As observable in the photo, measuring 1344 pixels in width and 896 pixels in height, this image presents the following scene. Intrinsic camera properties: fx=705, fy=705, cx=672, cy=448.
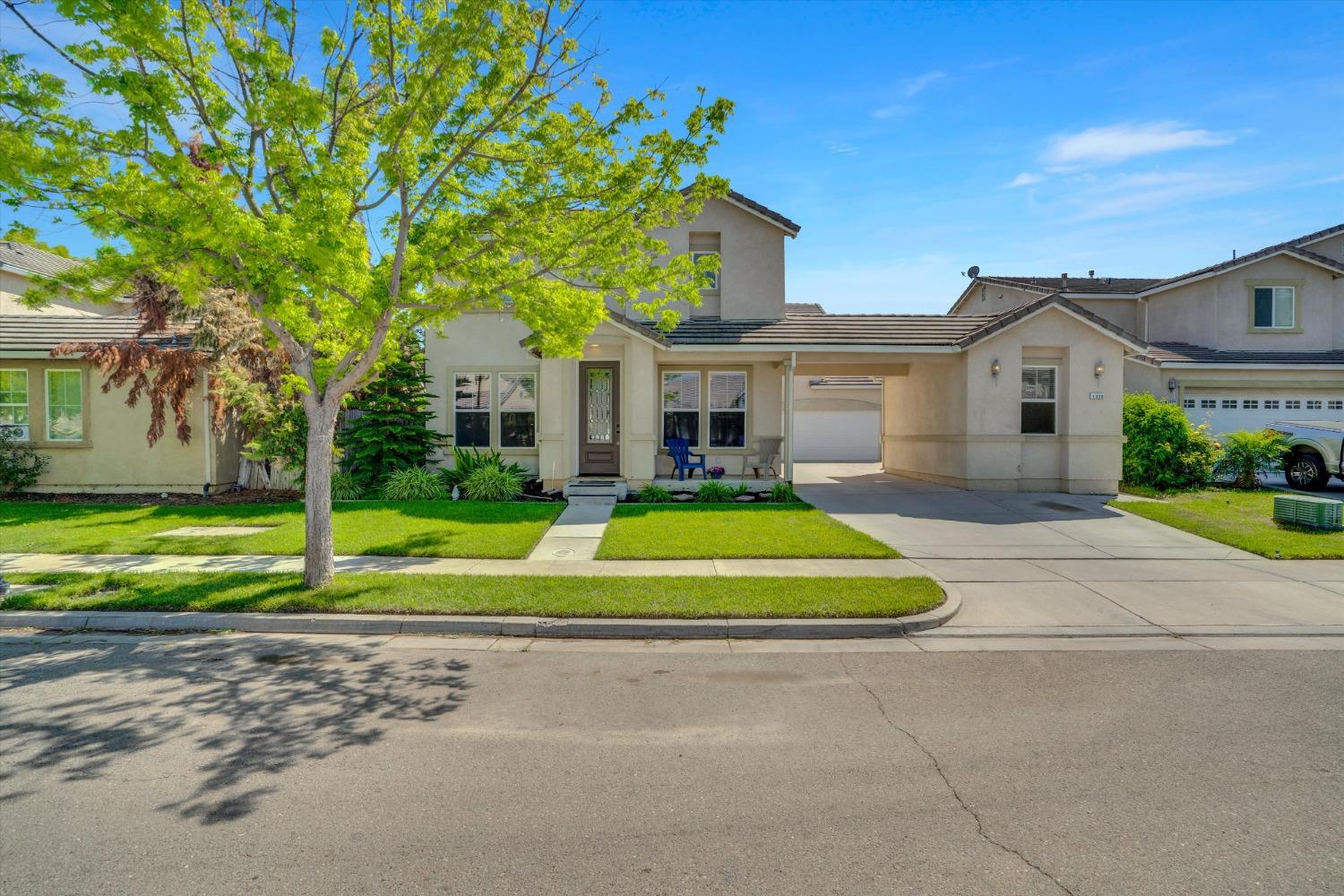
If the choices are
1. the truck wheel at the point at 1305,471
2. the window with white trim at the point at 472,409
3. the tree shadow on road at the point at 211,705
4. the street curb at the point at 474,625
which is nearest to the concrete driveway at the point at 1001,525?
the street curb at the point at 474,625

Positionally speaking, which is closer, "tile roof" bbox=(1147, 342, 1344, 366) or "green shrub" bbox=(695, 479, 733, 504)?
"green shrub" bbox=(695, 479, 733, 504)

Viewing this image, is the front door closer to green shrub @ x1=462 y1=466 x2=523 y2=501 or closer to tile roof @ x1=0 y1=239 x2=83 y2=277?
green shrub @ x1=462 y1=466 x2=523 y2=501

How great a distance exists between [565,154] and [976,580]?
23.3ft

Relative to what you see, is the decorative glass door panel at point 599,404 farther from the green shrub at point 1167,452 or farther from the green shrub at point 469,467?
the green shrub at point 1167,452

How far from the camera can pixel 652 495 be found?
1480 cm

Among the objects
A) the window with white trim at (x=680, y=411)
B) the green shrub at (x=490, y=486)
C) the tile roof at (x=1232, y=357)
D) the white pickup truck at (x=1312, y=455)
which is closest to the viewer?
the green shrub at (x=490, y=486)

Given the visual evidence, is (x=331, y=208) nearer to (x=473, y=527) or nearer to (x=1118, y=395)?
(x=473, y=527)

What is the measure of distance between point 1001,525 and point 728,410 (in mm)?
7110

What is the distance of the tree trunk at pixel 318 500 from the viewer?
316 inches

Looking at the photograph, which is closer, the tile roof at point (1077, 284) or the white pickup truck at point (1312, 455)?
the white pickup truck at point (1312, 455)

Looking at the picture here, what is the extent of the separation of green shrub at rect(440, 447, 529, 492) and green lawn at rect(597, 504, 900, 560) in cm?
326

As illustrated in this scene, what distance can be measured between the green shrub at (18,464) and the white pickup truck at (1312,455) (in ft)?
90.6

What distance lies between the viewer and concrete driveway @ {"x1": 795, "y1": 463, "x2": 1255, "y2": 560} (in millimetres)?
10453

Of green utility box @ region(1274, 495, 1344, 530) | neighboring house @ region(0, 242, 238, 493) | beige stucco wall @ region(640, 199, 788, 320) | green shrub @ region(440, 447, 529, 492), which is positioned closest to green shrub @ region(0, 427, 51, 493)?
neighboring house @ region(0, 242, 238, 493)
